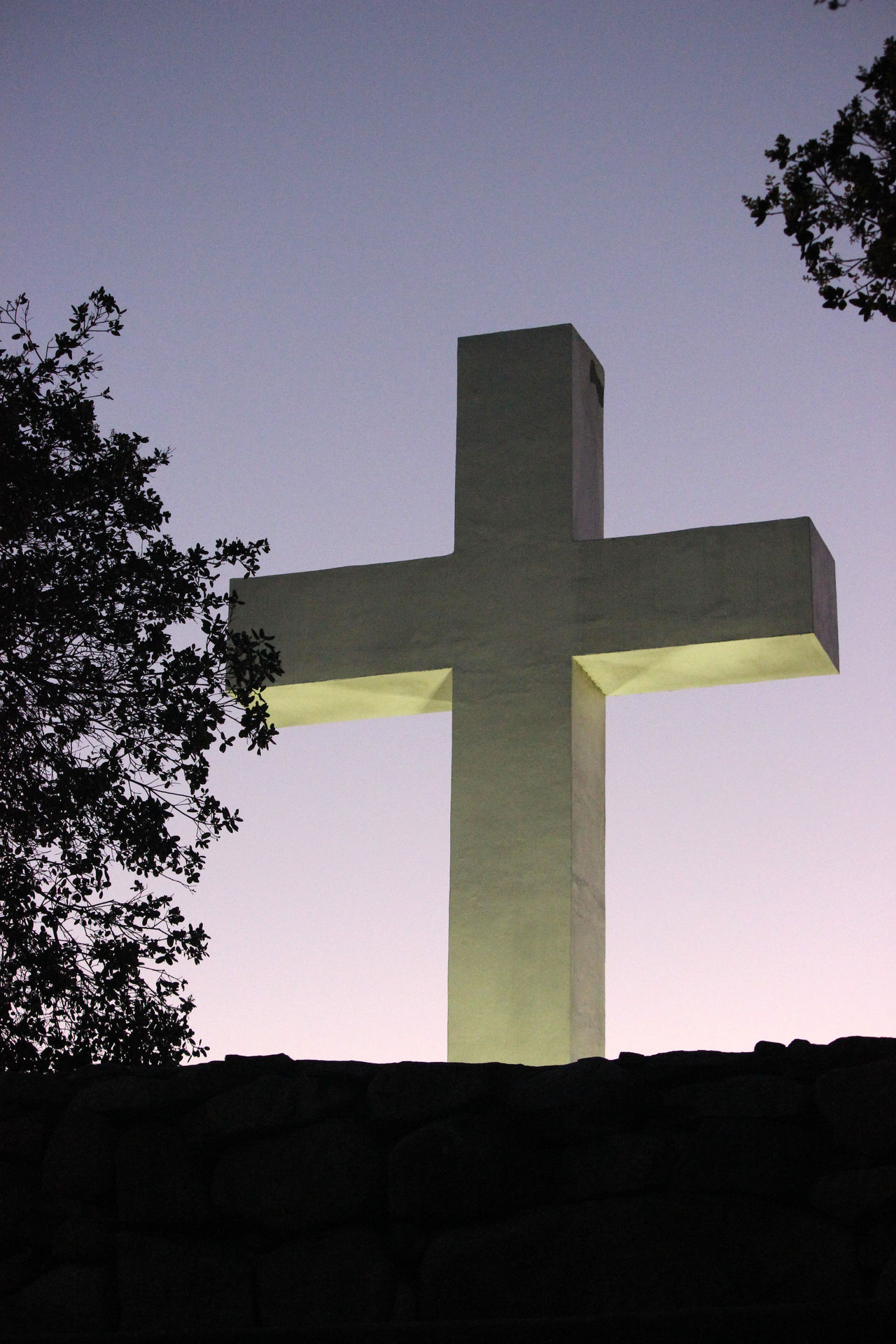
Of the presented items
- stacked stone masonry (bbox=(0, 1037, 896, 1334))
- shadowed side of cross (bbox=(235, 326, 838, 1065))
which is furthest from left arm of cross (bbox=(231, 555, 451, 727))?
stacked stone masonry (bbox=(0, 1037, 896, 1334))

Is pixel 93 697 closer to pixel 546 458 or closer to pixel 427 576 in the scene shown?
pixel 427 576

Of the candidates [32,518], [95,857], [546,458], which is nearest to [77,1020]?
[95,857]

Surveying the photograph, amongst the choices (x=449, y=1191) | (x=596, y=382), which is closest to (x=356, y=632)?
(x=596, y=382)

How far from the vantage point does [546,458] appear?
890 cm

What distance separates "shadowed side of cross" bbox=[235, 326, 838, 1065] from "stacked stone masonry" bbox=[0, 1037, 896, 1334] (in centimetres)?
359

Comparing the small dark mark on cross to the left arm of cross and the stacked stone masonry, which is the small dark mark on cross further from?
the stacked stone masonry

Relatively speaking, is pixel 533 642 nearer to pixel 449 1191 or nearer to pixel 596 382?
pixel 596 382

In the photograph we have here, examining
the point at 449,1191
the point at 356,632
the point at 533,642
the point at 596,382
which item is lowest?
the point at 449,1191

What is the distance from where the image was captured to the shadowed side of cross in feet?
26.3

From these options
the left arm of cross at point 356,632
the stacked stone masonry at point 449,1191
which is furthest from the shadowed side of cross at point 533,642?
the stacked stone masonry at point 449,1191

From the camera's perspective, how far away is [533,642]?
28.1 ft

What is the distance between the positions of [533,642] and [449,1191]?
186 inches

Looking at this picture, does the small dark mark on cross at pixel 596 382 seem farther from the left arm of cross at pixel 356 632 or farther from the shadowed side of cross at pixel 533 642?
the left arm of cross at pixel 356 632

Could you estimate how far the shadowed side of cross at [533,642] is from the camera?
801cm
